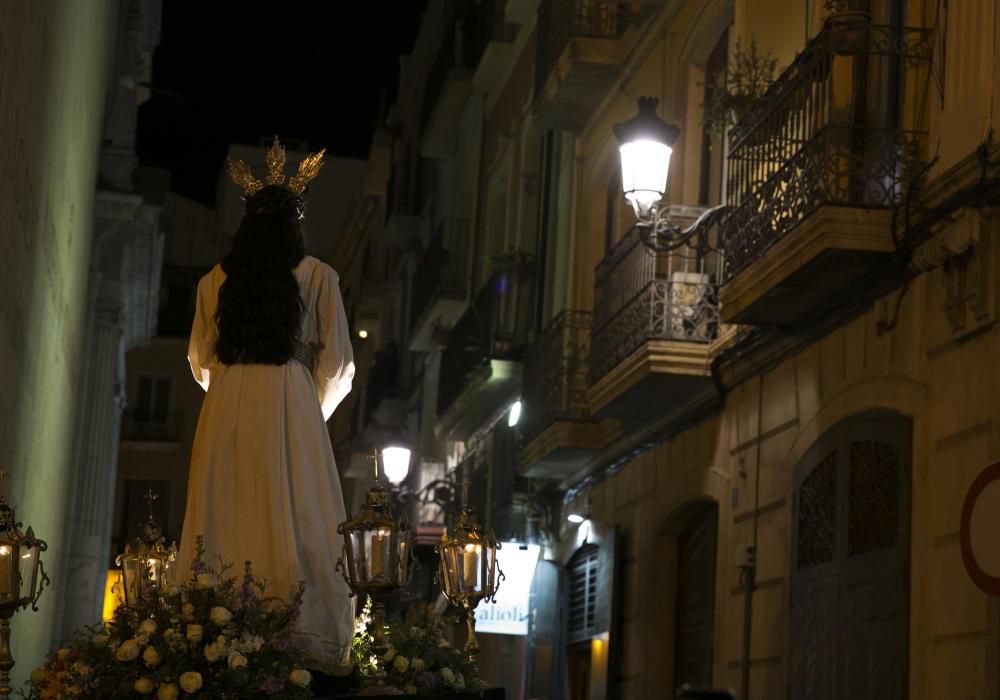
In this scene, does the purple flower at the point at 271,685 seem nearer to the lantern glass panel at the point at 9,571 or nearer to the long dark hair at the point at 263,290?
the lantern glass panel at the point at 9,571

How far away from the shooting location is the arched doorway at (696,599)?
15273 mm

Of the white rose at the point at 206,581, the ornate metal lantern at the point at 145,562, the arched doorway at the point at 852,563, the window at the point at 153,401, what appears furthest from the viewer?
the window at the point at 153,401

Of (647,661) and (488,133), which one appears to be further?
(488,133)

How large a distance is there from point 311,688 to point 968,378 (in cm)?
423

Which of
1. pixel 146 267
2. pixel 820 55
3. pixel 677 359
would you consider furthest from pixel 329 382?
pixel 146 267

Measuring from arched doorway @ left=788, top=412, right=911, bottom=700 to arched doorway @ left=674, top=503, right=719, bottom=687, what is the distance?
2.52 m

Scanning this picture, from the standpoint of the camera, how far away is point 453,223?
28.4 m

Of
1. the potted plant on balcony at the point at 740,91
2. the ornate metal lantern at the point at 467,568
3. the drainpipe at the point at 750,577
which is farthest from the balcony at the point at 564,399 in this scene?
the ornate metal lantern at the point at 467,568

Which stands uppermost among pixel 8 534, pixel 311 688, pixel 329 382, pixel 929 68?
pixel 929 68

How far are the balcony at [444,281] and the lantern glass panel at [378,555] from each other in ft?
66.0

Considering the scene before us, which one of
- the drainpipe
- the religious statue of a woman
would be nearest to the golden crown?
the religious statue of a woman

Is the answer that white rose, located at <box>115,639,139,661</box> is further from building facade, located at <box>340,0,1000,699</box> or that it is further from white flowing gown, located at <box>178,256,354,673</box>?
building facade, located at <box>340,0,1000,699</box>

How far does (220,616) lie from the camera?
710 cm

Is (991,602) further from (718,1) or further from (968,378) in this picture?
(718,1)
